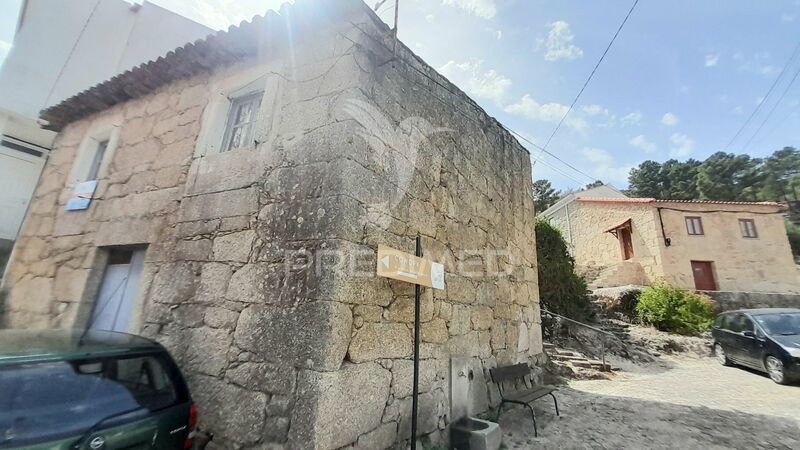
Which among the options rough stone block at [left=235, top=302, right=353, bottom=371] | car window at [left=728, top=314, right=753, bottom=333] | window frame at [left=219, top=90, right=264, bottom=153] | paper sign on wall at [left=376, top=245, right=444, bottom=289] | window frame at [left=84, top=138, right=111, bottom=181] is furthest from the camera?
car window at [left=728, top=314, right=753, bottom=333]

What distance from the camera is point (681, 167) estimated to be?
27859mm

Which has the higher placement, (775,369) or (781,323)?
(781,323)

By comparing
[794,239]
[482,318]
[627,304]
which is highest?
[794,239]

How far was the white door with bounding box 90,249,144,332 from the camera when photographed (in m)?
3.51

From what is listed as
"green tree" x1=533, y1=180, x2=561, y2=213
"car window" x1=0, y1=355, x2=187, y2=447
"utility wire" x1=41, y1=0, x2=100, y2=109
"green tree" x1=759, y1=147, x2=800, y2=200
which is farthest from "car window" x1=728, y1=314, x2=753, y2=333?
"green tree" x1=759, y1=147, x2=800, y2=200

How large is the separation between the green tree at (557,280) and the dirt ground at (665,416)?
3.07 meters

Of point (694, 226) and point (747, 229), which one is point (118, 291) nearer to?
point (694, 226)

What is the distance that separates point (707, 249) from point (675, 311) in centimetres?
706

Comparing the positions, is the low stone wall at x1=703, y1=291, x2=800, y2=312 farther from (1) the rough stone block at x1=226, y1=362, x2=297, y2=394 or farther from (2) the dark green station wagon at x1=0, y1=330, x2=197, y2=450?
(2) the dark green station wagon at x1=0, y1=330, x2=197, y2=450

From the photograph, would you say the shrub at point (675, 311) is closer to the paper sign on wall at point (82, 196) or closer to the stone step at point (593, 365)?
the stone step at point (593, 365)

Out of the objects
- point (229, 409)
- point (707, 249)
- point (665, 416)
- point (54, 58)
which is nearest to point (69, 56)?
point (54, 58)

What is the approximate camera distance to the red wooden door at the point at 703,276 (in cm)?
1448

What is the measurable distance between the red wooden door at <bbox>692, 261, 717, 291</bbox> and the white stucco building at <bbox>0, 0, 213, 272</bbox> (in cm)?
2034

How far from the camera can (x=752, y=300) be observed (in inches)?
510
